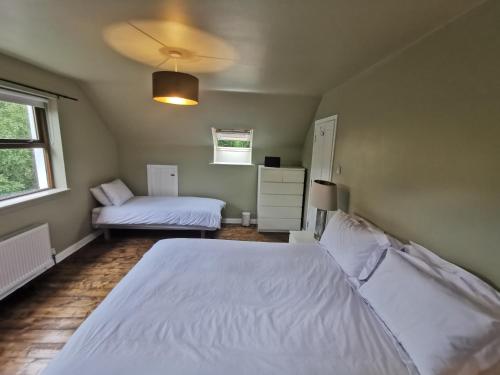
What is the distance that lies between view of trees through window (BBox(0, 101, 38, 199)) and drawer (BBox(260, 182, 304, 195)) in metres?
3.03

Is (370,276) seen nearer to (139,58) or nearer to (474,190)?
(474,190)

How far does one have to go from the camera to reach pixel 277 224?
4.01 meters

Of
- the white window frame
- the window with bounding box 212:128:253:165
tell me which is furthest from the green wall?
the white window frame

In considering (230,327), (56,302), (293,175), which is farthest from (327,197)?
(56,302)

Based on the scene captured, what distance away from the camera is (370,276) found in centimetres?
147

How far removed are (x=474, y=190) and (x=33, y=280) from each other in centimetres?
384

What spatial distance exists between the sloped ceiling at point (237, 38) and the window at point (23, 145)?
46cm

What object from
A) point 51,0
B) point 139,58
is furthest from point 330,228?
point 51,0

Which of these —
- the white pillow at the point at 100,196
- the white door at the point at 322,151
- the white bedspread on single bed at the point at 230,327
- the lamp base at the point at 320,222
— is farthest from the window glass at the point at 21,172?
the white door at the point at 322,151

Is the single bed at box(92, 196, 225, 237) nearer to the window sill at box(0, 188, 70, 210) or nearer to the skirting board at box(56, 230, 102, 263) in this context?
the skirting board at box(56, 230, 102, 263)

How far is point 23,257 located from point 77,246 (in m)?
0.96

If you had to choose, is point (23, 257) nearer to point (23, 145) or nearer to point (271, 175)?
point (23, 145)

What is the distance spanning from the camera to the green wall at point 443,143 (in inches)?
43.2

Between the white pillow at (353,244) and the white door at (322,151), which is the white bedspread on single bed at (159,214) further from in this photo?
the white pillow at (353,244)
